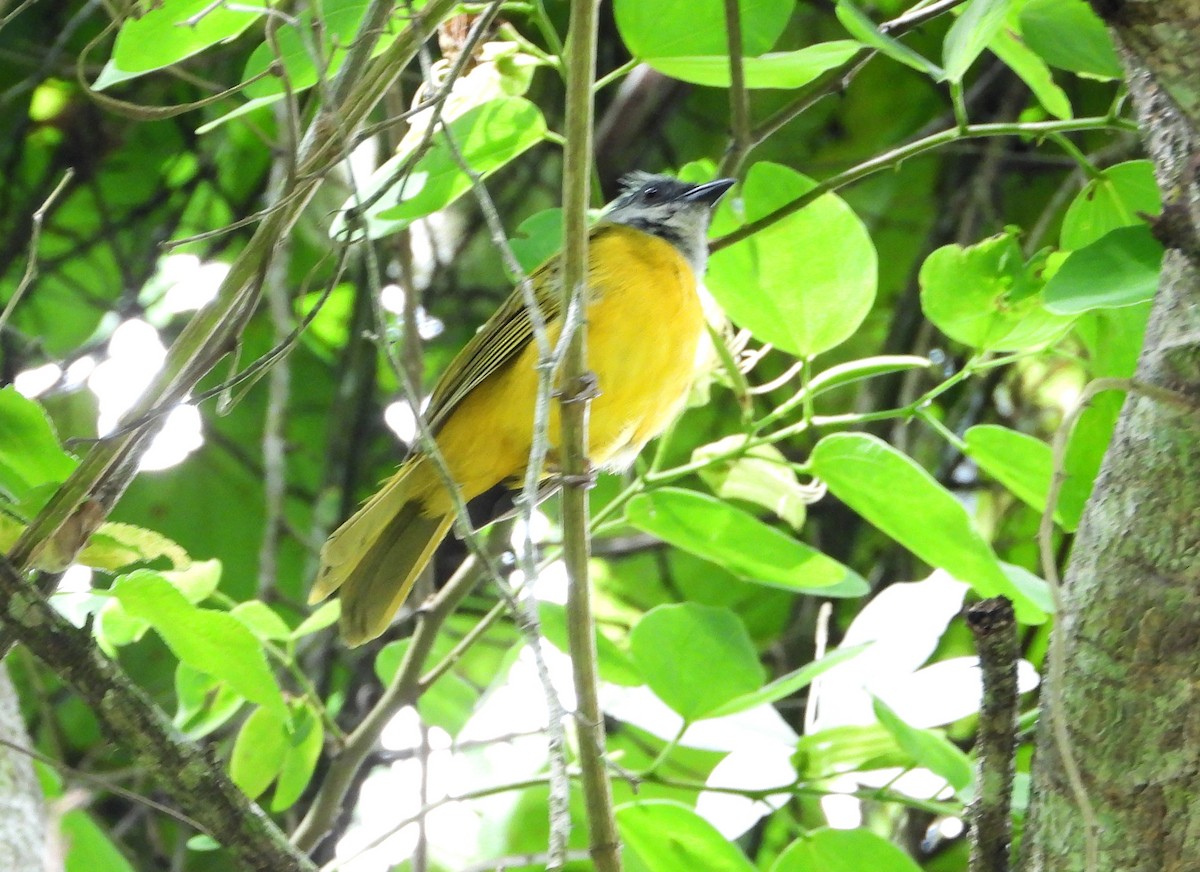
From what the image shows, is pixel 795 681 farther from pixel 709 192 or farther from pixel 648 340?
pixel 709 192

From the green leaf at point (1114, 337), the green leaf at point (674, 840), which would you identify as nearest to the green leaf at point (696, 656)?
the green leaf at point (674, 840)

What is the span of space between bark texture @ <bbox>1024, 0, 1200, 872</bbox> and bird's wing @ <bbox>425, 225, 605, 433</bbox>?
4.13 feet

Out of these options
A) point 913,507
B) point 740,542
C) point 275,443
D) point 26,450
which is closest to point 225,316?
point 26,450

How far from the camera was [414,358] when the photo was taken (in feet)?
8.57

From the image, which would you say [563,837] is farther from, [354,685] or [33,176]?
[33,176]

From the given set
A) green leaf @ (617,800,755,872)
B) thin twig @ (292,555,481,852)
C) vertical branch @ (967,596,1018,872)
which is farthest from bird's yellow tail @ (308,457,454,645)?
vertical branch @ (967,596,1018,872)

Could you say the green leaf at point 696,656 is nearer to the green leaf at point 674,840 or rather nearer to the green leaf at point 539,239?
the green leaf at point 674,840

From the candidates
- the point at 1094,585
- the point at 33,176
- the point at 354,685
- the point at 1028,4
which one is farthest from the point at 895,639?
the point at 33,176

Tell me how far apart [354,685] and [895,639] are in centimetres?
150

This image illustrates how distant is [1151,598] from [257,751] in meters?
1.41

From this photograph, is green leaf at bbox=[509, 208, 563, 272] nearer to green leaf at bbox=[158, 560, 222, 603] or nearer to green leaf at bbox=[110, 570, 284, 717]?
green leaf at bbox=[158, 560, 222, 603]

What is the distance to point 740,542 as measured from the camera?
209cm

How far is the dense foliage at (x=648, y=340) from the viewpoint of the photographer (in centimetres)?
178

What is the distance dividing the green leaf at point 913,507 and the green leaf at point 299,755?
0.94 m
